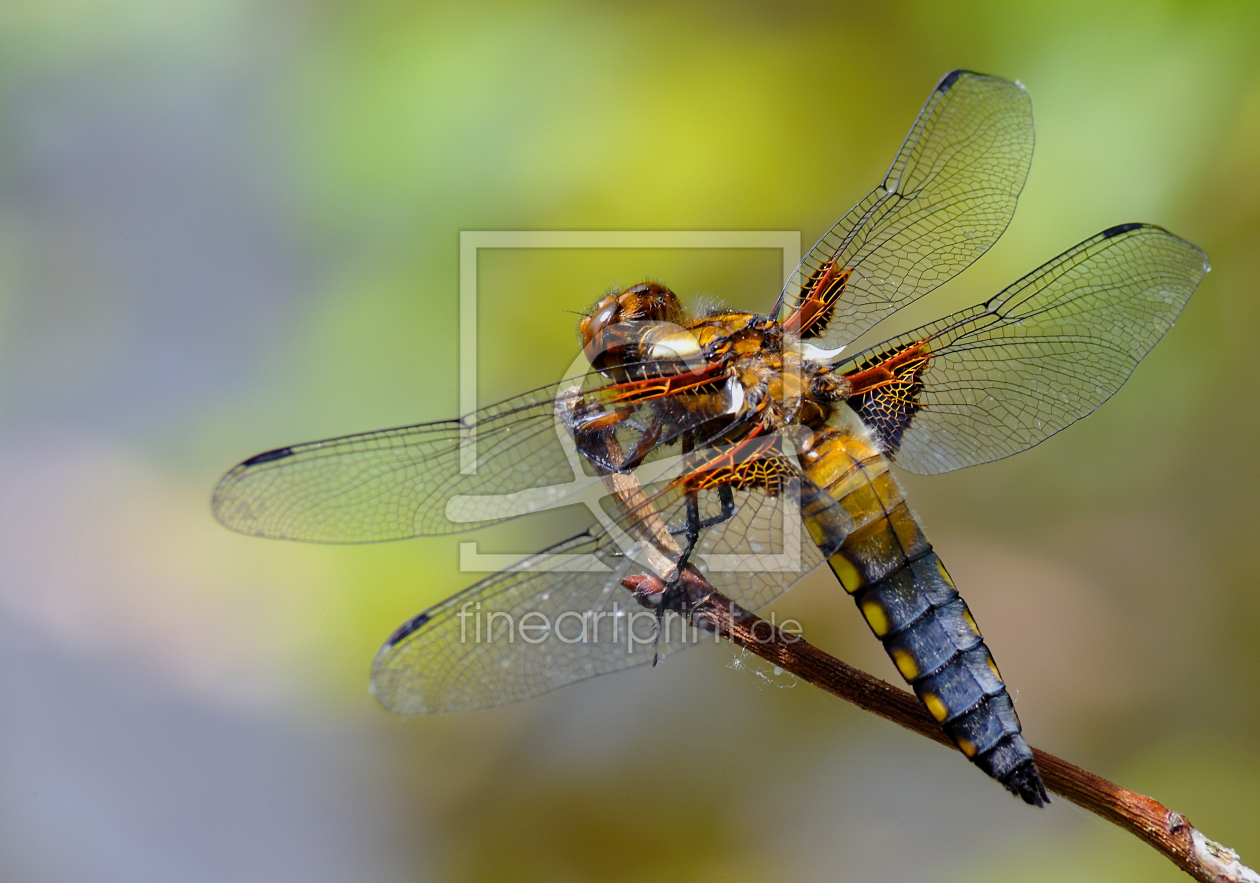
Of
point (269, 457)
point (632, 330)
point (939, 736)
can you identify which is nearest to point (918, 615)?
point (939, 736)

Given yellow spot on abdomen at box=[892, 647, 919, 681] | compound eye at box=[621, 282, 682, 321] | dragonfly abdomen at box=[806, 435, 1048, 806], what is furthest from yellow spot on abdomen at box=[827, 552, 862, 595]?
compound eye at box=[621, 282, 682, 321]

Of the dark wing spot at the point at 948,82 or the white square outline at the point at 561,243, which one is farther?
the white square outline at the point at 561,243

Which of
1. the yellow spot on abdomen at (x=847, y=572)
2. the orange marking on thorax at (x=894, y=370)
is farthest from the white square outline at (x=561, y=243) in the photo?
the yellow spot on abdomen at (x=847, y=572)

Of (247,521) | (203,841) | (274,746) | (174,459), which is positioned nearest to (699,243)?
(247,521)

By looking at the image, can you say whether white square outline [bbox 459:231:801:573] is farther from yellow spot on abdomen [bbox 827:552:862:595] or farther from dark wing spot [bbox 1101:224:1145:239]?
yellow spot on abdomen [bbox 827:552:862:595]

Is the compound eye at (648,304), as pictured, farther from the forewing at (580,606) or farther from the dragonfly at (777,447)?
the forewing at (580,606)
